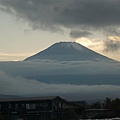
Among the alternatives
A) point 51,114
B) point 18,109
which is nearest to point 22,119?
point 51,114

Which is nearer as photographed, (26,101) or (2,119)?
(2,119)

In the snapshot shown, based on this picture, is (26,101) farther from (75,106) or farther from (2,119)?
(2,119)

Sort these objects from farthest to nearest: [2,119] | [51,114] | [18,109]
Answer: [18,109] < [51,114] < [2,119]

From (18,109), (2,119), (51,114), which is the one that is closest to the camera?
(2,119)

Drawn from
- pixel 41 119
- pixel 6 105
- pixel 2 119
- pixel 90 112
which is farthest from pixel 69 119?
pixel 6 105

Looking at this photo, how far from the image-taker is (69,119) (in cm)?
6388

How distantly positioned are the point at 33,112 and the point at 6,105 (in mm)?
4865

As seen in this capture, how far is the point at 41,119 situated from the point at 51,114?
1106 centimetres

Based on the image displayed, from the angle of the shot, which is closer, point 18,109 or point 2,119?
point 2,119

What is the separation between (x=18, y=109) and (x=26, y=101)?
1755 millimetres

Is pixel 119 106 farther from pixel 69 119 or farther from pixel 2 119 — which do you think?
pixel 2 119

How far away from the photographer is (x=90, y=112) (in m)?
79.1

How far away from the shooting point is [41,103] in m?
80.0

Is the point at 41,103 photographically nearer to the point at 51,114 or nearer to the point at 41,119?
the point at 51,114
